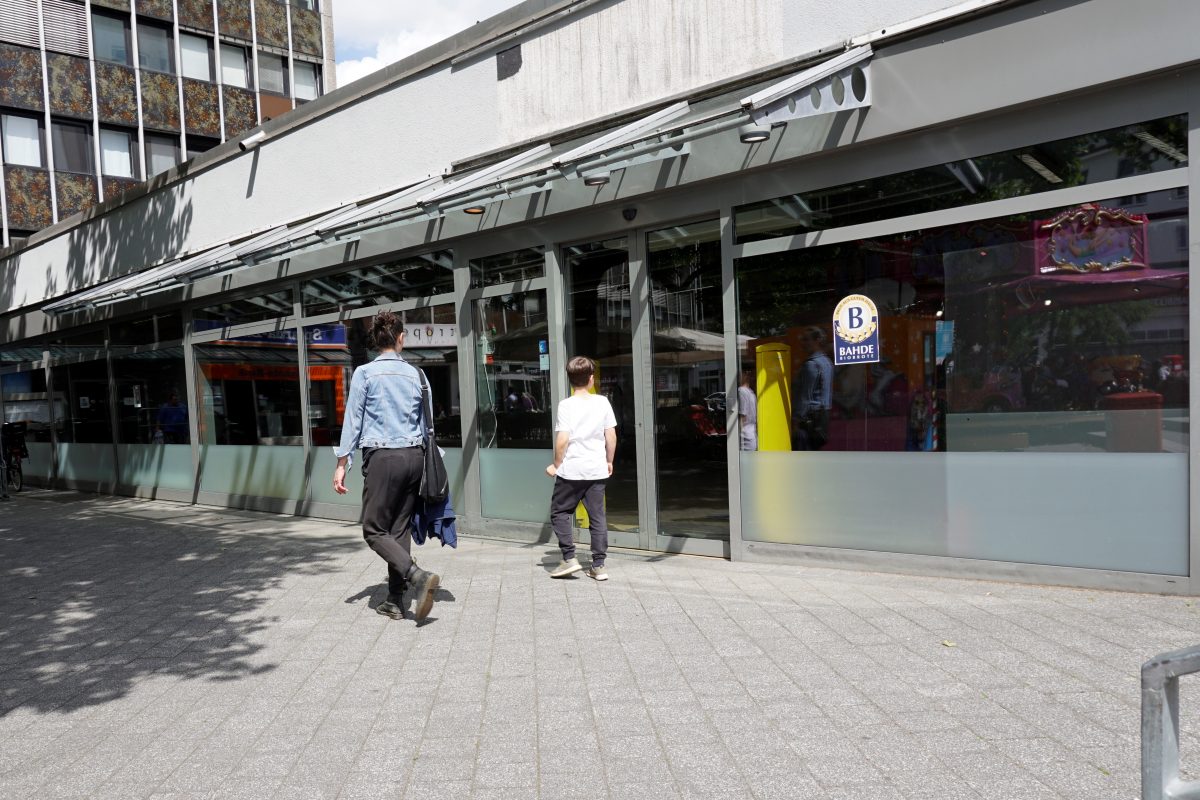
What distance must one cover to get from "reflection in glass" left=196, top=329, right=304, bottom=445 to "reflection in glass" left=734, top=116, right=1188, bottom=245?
6.45 meters

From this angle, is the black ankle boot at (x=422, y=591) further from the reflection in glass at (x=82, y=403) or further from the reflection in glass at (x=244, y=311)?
the reflection in glass at (x=82, y=403)

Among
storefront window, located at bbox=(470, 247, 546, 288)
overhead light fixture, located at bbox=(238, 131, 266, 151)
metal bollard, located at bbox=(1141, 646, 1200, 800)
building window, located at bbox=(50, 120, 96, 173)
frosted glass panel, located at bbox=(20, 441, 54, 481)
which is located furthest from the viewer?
building window, located at bbox=(50, 120, 96, 173)

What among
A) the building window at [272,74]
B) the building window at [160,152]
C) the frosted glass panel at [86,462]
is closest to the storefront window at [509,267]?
the frosted glass panel at [86,462]

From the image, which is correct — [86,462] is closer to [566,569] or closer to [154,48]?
[566,569]

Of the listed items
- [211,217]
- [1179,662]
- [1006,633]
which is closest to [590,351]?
[1006,633]

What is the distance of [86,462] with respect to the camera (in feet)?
49.3

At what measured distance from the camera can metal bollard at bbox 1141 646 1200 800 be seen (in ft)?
5.23

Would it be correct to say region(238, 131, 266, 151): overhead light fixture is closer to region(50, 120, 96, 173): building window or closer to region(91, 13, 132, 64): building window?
region(50, 120, 96, 173): building window

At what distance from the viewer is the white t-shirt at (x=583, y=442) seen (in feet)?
19.7

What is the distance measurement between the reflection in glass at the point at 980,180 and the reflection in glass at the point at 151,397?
9.41 meters

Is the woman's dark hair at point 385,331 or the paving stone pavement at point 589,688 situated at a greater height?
the woman's dark hair at point 385,331

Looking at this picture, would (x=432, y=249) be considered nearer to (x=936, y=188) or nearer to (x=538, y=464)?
(x=538, y=464)

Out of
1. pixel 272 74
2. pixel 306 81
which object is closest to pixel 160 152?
pixel 272 74

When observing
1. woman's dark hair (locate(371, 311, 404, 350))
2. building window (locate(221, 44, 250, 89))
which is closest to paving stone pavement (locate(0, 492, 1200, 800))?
woman's dark hair (locate(371, 311, 404, 350))
